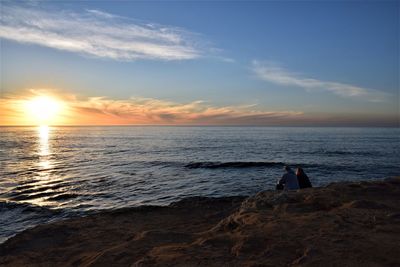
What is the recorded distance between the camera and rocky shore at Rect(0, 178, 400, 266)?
597 cm

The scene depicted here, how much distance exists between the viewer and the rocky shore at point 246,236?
19.6 ft

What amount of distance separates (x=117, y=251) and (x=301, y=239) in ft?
14.2

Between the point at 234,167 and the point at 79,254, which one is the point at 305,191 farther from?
the point at 234,167

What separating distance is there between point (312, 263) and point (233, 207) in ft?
25.8

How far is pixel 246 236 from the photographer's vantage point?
7086 mm

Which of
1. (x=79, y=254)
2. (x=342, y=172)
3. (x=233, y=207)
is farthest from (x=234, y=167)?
(x=79, y=254)

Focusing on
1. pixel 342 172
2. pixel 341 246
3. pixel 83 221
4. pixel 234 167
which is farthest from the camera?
pixel 234 167

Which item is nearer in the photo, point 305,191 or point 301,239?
point 301,239

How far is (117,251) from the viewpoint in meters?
7.11

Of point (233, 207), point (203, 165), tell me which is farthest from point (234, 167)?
point (233, 207)

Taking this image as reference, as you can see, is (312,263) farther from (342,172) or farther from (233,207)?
(342,172)

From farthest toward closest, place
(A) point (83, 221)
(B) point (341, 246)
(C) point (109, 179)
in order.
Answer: (C) point (109, 179) → (A) point (83, 221) → (B) point (341, 246)

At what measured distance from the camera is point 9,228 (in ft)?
40.3

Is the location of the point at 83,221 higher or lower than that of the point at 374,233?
lower
